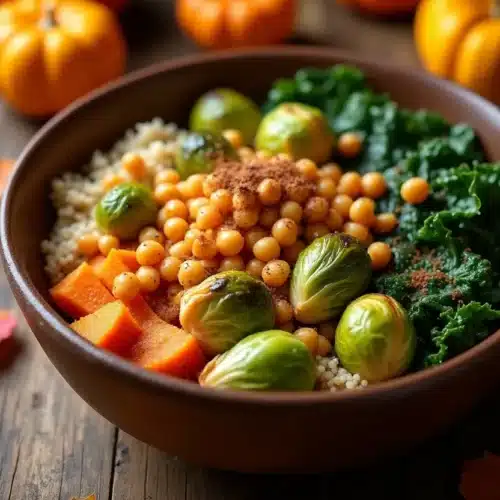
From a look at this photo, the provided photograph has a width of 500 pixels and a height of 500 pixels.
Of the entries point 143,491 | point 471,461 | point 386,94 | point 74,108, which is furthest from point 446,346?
point 74,108

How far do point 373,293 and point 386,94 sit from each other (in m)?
0.85

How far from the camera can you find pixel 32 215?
2164 mm

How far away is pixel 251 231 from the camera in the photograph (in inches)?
78.5

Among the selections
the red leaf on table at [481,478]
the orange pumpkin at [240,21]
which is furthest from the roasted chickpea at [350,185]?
the orange pumpkin at [240,21]

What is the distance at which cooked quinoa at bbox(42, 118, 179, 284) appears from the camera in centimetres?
210

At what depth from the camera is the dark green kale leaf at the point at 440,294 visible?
1804 millimetres

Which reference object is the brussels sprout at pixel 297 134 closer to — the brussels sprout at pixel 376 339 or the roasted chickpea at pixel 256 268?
the roasted chickpea at pixel 256 268

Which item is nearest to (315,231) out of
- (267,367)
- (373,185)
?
(373,185)

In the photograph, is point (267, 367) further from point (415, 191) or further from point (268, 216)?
point (415, 191)

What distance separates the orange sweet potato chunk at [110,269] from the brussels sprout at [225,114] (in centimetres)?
60

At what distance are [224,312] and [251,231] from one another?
1.04ft

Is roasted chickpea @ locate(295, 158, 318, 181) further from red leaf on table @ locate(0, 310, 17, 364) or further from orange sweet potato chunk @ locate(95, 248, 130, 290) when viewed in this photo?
red leaf on table @ locate(0, 310, 17, 364)

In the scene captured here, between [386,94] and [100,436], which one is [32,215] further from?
[386,94]

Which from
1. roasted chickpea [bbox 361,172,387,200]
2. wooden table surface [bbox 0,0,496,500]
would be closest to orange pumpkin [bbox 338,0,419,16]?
roasted chickpea [bbox 361,172,387,200]
